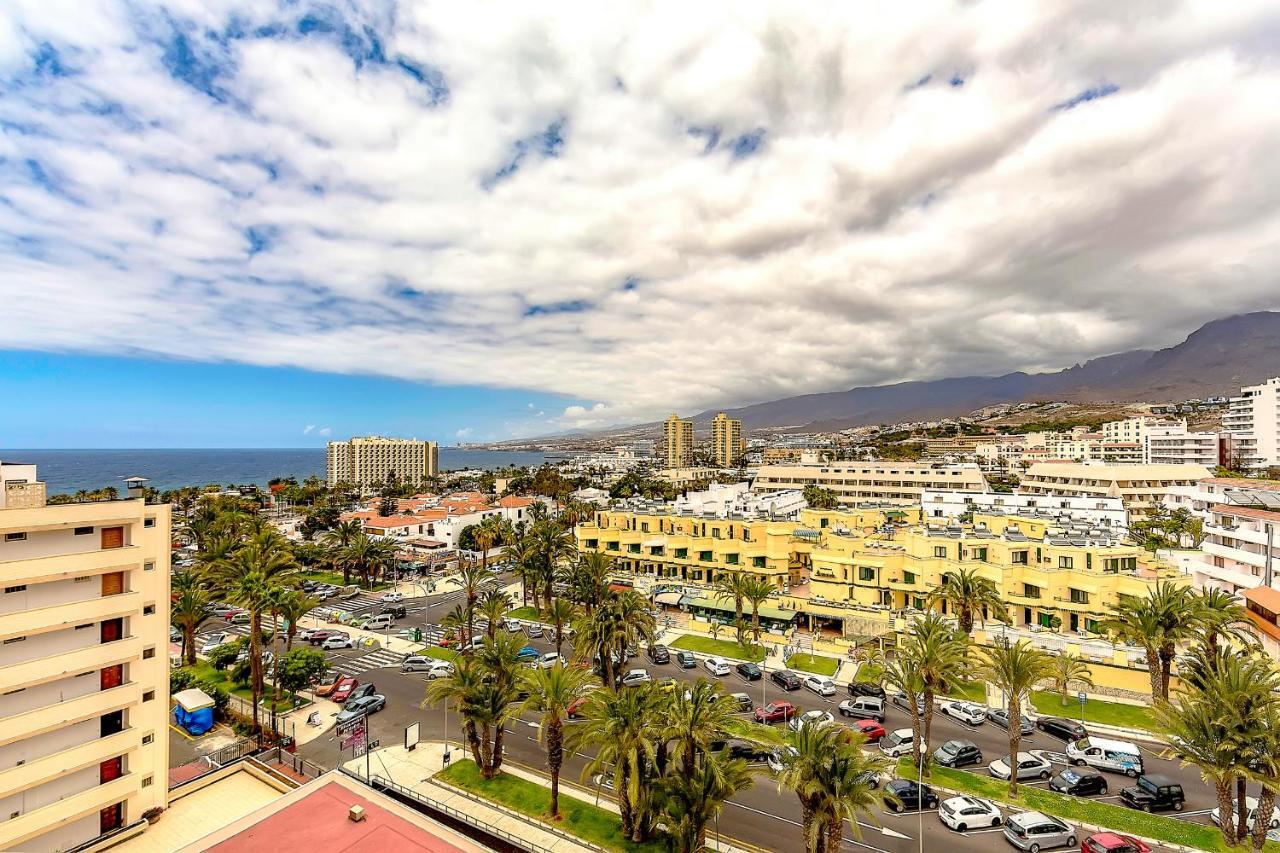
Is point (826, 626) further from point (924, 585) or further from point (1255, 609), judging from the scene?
point (1255, 609)

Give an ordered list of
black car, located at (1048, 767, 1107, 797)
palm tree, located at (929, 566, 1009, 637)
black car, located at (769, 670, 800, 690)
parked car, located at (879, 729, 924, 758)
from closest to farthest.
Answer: black car, located at (1048, 767, 1107, 797) < parked car, located at (879, 729, 924, 758) < palm tree, located at (929, 566, 1009, 637) < black car, located at (769, 670, 800, 690)

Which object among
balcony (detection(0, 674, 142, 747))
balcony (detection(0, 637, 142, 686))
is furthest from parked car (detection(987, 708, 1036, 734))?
balcony (detection(0, 637, 142, 686))

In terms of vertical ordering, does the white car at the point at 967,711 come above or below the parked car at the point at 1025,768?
below

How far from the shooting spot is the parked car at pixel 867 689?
137 ft

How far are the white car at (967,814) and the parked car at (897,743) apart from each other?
18.5 feet

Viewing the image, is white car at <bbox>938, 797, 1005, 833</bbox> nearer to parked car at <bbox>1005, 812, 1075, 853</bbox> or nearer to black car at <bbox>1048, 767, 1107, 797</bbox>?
parked car at <bbox>1005, 812, 1075, 853</bbox>

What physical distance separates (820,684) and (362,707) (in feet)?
107

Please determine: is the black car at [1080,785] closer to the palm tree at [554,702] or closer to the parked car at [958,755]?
the parked car at [958,755]

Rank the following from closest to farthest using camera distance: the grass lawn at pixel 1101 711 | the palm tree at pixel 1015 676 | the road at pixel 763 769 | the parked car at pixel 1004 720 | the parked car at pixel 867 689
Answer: the road at pixel 763 769 → the palm tree at pixel 1015 676 → the parked car at pixel 1004 720 → the grass lawn at pixel 1101 711 → the parked car at pixel 867 689

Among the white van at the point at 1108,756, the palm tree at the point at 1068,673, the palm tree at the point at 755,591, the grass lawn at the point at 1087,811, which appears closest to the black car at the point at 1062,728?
the white van at the point at 1108,756

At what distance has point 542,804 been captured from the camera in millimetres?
30094

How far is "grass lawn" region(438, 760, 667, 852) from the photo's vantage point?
27438mm

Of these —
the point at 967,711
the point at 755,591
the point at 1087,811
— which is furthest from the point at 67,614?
the point at 967,711

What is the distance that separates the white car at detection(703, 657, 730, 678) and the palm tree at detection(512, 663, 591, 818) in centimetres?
1997
